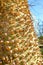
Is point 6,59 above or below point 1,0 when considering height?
below

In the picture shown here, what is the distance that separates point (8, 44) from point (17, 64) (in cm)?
13

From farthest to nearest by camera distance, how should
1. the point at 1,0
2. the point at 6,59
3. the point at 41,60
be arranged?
1. the point at 41,60
2. the point at 1,0
3. the point at 6,59

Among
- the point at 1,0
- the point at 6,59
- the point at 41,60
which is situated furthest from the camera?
the point at 41,60

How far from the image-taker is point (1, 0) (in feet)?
4.41

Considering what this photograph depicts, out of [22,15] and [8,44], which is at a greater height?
[22,15]

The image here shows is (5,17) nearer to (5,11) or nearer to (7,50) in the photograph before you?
(5,11)

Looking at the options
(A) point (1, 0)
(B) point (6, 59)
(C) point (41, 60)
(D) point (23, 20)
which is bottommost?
(C) point (41, 60)

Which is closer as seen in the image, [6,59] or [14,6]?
[6,59]

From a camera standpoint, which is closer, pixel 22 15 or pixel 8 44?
pixel 8 44

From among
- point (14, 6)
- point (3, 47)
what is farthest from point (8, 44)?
point (14, 6)

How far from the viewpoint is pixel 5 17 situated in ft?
4.28

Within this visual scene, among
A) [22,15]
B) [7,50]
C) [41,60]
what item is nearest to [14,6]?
[22,15]

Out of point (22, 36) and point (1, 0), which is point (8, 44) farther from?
point (1, 0)

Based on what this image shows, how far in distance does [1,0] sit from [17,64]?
16.8 inches
